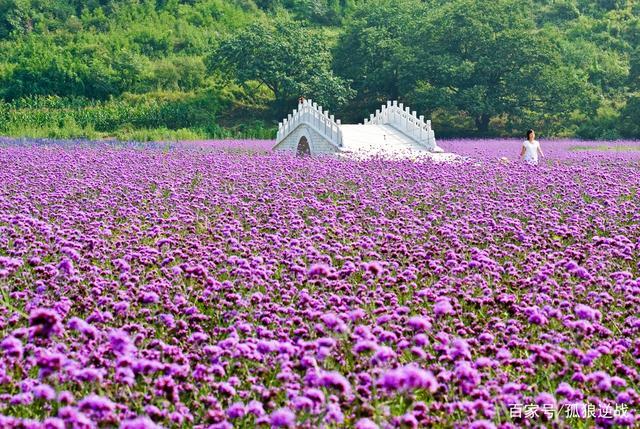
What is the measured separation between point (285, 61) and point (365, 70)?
14.5ft

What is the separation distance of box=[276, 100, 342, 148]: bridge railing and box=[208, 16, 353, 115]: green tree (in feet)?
47.8

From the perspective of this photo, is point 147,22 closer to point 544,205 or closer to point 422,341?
point 544,205

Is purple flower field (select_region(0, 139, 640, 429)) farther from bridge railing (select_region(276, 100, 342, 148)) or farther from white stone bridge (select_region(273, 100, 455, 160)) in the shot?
bridge railing (select_region(276, 100, 342, 148))

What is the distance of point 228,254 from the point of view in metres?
6.44

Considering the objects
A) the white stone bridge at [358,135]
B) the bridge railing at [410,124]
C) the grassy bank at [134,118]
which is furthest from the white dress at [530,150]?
the grassy bank at [134,118]

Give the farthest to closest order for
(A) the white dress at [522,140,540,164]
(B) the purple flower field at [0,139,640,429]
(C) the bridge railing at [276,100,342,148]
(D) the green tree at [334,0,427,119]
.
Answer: (D) the green tree at [334,0,427,119]
(C) the bridge railing at [276,100,342,148]
(A) the white dress at [522,140,540,164]
(B) the purple flower field at [0,139,640,429]

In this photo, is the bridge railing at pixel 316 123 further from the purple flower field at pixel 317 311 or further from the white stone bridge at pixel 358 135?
the purple flower field at pixel 317 311

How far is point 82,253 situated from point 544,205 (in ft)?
17.2

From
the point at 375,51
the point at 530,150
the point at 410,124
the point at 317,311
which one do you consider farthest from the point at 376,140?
the point at 375,51

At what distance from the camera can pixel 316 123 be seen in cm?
2400

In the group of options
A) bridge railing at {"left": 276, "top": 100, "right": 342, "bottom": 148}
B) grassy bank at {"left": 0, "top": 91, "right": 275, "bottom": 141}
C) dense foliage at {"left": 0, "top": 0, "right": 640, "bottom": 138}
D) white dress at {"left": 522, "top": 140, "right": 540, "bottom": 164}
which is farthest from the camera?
dense foliage at {"left": 0, "top": 0, "right": 640, "bottom": 138}

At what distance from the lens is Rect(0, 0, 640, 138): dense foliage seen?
122ft

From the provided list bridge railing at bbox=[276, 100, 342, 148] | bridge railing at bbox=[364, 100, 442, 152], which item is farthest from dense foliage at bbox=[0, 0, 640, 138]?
bridge railing at bbox=[364, 100, 442, 152]

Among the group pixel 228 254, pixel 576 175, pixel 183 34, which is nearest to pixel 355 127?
pixel 576 175
